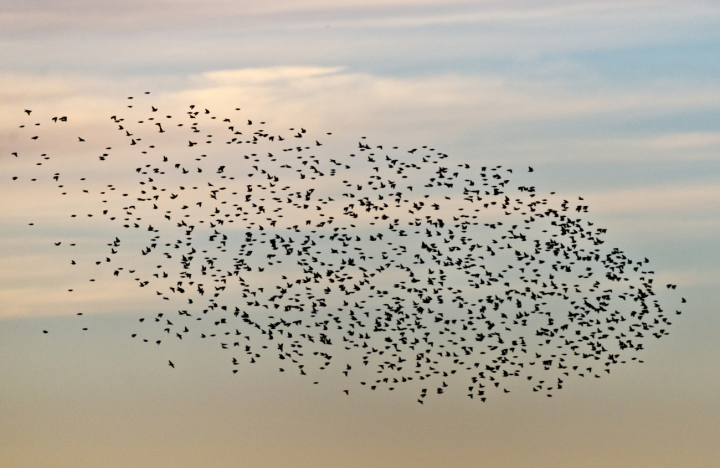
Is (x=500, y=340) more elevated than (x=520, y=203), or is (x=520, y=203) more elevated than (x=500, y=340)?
(x=520, y=203)

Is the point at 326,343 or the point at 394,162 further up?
the point at 394,162

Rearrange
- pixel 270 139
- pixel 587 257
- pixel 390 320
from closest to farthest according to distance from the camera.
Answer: pixel 270 139 → pixel 390 320 → pixel 587 257

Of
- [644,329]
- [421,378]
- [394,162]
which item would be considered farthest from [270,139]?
[644,329]

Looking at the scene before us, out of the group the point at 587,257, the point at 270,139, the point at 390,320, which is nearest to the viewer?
the point at 270,139

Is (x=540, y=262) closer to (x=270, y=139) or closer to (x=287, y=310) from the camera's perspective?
(x=287, y=310)

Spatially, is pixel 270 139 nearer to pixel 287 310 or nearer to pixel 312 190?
pixel 312 190

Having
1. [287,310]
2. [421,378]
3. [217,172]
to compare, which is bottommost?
[421,378]

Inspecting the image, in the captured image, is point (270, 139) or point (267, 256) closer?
point (270, 139)

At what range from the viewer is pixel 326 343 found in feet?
212

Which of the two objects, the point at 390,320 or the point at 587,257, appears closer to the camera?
the point at 390,320

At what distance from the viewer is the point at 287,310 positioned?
6819cm

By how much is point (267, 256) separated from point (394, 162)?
9.37 meters

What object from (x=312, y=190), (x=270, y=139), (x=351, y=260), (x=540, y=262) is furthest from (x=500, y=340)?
(x=270, y=139)

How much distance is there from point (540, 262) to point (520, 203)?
150 inches
